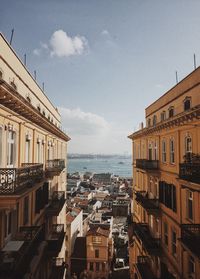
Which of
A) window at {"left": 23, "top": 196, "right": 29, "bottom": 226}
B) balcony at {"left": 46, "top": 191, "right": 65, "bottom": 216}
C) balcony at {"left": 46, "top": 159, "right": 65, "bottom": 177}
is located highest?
balcony at {"left": 46, "top": 159, "right": 65, "bottom": 177}

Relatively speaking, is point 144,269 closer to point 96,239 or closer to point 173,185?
point 173,185

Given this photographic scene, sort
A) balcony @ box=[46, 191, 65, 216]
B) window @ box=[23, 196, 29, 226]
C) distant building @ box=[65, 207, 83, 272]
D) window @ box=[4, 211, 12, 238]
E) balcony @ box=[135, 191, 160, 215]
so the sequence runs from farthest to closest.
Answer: distant building @ box=[65, 207, 83, 272] < balcony @ box=[46, 191, 65, 216] < balcony @ box=[135, 191, 160, 215] < window @ box=[23, 196, 29, 226] < window @ box=[4, 211, 12, 238]

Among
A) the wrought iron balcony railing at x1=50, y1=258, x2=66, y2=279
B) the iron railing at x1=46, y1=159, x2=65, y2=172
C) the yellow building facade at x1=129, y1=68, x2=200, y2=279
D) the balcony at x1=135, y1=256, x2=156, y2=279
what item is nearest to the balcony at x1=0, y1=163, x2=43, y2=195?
the iron railing at x1=46, y1=159, x2=65, y2=172

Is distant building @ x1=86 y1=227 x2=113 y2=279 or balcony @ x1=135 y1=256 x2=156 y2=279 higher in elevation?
balcony @ x1=135 y1=256 x2=156 y2=279

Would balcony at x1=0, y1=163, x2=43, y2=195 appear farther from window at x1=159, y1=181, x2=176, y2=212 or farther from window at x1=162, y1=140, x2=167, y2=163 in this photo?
window at x1=162, y1=140, x2=167, y2=163

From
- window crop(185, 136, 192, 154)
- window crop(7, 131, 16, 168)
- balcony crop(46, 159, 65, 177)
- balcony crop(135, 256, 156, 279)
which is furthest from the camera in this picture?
balcony crop(135, 256, 156, 279)

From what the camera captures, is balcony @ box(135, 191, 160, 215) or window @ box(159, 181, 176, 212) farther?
balcony @ box(135, 191, 160, 215)

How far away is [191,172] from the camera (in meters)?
10.7

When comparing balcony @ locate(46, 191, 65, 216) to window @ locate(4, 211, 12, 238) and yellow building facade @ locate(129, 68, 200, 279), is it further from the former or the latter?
window @ locate(4, 211, 12, 238)

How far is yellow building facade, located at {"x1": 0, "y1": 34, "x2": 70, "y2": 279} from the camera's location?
8133 mm

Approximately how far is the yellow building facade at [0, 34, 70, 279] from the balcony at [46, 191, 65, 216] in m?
0.08

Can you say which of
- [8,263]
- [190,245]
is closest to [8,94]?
[8,263]

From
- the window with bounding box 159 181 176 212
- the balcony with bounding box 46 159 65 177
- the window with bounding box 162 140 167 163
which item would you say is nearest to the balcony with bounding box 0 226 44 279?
the balcony with bounding box 46 159 65 177

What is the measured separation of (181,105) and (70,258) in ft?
87.4
